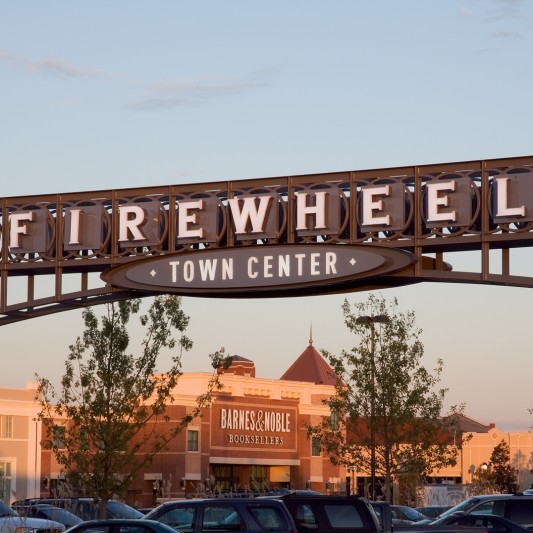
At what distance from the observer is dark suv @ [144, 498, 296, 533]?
23453mm

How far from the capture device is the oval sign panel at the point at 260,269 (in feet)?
84.8

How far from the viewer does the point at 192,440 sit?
90750 mm

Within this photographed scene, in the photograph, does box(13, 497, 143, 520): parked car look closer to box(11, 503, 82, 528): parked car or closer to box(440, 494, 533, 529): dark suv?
box(11, 503, 82, 528): parked car

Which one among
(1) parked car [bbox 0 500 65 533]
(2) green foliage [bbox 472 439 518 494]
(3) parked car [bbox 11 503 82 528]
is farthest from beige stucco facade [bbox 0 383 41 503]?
(1) parked car [bbox 0 500 65 533]

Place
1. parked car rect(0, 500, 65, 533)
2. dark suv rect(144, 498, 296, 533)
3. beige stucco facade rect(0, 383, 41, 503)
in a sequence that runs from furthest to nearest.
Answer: beige stucco facade rect(0, 383, 41, 503), parked car rect(0, 500, 65, 533), dark suv rect(144, 498, 296, 533)

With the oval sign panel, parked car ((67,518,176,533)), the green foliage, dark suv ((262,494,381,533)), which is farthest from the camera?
the green foliage

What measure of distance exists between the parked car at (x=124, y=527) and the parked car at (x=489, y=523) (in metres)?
10.1

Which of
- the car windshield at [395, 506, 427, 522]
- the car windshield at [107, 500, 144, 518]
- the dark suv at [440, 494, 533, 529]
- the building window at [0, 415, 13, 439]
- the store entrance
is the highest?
the building window at [0, 415, 13, 439]

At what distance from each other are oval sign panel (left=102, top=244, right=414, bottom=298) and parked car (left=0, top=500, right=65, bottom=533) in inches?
224

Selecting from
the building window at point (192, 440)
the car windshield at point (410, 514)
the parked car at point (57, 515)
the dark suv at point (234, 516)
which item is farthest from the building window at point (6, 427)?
the dark suv at point (234, 516)

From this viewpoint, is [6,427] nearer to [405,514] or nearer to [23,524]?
[405,514]

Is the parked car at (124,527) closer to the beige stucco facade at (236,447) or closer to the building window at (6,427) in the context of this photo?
the beige stucco facade at (236,447)

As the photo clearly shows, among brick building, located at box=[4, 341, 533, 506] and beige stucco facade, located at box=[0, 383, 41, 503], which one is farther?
brick building, located at box=[4, 341, 533, 506]

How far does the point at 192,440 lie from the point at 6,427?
12931mm
